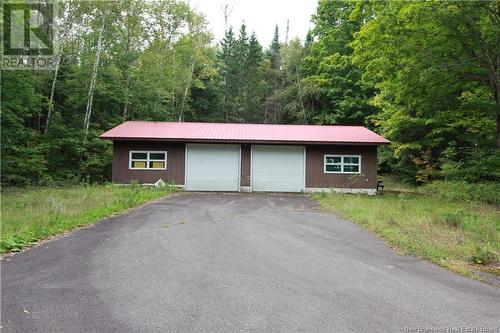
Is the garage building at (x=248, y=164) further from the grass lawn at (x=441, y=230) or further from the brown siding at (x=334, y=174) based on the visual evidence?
the grass lawn at (x=441, y=230)

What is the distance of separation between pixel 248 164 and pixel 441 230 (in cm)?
1087

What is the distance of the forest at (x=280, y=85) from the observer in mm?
12117

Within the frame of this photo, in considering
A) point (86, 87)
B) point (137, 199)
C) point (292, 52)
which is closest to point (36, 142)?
point (86, 87)

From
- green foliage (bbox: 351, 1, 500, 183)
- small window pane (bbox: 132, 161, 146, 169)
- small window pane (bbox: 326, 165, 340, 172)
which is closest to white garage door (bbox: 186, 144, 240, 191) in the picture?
small window pane (bbox: 132, 161, 146, 169)

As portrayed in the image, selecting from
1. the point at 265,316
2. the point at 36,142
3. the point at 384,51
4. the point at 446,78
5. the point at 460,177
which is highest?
the point at 384,51

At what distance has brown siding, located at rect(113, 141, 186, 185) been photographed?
1708 centimetres

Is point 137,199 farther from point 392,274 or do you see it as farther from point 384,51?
point 384,51

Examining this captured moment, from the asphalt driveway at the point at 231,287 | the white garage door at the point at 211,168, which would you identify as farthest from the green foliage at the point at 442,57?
the asphalt driveway at the point at 231,287

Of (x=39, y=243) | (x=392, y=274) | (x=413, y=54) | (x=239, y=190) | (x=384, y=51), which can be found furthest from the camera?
(x=239, y=190)

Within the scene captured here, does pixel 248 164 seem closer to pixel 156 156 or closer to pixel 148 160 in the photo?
pixel 156 156

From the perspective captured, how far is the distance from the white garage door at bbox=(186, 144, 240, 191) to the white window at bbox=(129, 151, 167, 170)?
1.32 m

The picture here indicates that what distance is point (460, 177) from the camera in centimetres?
1512

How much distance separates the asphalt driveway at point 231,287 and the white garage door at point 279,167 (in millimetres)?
9987

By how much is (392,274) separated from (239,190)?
12631 mm
